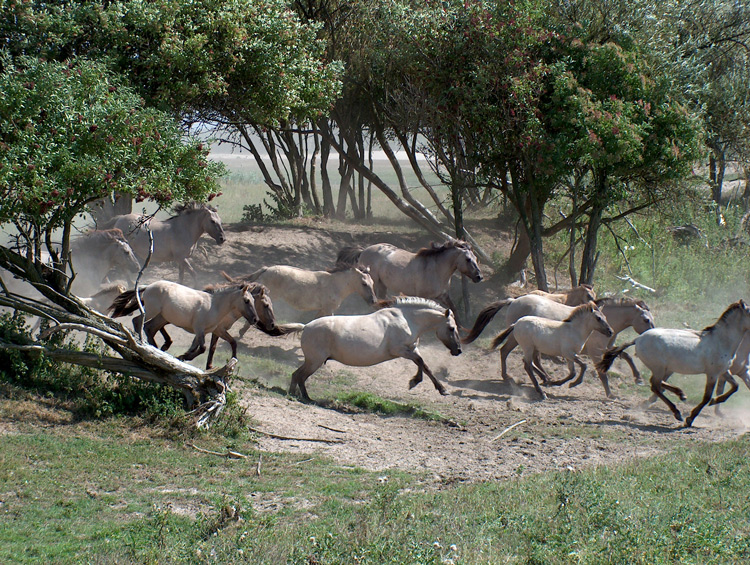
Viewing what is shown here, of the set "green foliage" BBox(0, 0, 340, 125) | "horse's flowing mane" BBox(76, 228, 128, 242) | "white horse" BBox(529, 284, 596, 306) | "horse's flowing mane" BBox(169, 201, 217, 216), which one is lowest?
"white horse" BBox(529, 284, 596, 306)

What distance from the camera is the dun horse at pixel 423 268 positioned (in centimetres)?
1691

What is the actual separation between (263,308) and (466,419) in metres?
3.99

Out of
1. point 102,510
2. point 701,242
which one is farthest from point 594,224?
point 102,510

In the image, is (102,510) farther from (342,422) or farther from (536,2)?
(536,2)

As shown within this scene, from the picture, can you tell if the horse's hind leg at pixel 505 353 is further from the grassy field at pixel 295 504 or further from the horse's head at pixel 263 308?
the horse's head at pixel 263 308

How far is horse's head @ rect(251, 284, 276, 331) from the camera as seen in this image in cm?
1295

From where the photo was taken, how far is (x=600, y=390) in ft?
49.3

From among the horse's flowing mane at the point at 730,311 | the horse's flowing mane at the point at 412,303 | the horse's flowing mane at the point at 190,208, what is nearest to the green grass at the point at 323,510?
the horse's flowing mane at the point at 730,311

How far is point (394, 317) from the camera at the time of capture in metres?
12.9

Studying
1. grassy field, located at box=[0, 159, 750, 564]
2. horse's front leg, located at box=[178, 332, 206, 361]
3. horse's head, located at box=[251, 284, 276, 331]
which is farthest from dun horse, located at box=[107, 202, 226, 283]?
grassy field, located at box=[0, 159, 750, 564]

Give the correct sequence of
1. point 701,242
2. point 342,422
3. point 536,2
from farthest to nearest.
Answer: point 701,242 < point 536,2 < point 342,422

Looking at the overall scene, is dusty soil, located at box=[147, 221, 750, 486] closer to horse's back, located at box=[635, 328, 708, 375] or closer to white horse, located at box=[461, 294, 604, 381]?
white horse, located at box=[461, 294, 604, 381]

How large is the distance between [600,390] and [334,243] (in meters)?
9.51

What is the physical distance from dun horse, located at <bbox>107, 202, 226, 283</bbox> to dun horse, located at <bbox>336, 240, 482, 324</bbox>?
3.29 meters
